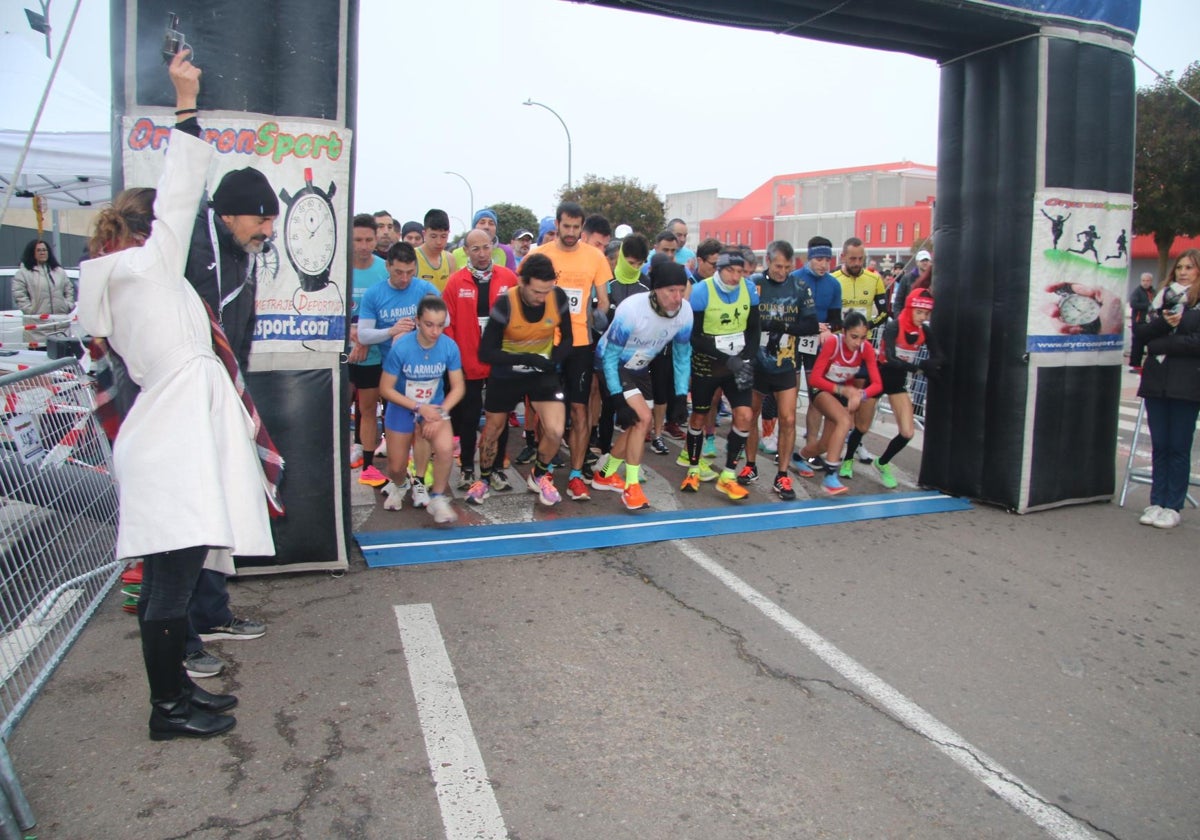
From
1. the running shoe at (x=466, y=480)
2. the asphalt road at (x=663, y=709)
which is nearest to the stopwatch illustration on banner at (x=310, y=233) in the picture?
the asphalt road at (x=663, y=709)

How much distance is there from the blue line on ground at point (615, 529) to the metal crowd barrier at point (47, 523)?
4.86ft

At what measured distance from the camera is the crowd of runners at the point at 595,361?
A: 6.31 m

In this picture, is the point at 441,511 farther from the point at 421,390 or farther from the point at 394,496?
the point at 421,390

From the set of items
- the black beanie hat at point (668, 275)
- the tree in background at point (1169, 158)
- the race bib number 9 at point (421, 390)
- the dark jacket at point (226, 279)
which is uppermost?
the tree in background at point (1169, 158)

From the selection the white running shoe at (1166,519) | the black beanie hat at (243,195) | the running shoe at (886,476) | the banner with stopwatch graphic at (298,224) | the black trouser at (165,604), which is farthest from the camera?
the running shoe at (886,476)

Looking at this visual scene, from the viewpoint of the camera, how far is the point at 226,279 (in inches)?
137

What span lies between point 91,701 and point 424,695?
1324 mm

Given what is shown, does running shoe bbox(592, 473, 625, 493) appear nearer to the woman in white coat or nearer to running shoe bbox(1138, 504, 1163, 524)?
running shoe bbox(1138, 504, 1163, 524)

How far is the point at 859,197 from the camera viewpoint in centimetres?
6588

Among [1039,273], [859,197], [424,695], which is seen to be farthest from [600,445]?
[859,197]

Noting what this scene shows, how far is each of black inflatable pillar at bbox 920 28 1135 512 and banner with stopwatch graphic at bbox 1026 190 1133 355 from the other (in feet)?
0.04

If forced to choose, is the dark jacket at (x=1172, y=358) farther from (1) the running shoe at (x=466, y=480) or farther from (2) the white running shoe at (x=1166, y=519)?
(1) the running shoe at (x=466, y=480)

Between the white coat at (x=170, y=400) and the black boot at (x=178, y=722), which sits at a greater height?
the white coat at (x=170, y=400)

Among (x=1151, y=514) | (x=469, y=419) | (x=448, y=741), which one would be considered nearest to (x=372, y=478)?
(x=469, y=419)
